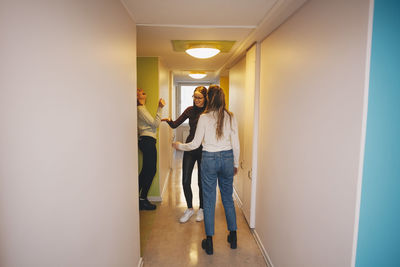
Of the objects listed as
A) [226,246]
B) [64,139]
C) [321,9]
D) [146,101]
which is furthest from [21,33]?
[146,101]

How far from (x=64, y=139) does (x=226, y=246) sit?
2.21m

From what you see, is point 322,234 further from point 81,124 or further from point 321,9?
point 81,124

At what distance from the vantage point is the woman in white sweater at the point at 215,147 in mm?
2357

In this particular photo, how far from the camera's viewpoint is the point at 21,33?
0.69 metres

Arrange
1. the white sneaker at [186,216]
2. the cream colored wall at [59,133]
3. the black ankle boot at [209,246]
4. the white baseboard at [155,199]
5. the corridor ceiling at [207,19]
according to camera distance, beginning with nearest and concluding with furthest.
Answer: the cream colored wall at [59,133]
the corridor ceiling at [207,19]
the black ankle boot at [209,246]
the white sneaker at [186,216]
the white baseboard at [155,199]

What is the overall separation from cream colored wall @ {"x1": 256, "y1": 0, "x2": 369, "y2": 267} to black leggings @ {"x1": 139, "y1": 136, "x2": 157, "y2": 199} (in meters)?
1.72

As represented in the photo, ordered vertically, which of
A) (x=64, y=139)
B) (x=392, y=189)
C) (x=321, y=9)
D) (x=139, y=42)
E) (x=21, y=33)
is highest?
(x=139, y=42)

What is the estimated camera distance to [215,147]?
2.36 meters

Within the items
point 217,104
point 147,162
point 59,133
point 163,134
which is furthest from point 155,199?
point 59,133

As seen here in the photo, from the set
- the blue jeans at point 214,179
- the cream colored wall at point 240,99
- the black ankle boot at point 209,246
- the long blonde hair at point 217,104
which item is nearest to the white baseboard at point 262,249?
the blue jeans at point 214,179

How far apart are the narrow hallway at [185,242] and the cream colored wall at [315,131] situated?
0.37 meters

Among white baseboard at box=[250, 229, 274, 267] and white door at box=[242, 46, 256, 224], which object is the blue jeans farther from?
white door at box=[242, 46, 256, 224]

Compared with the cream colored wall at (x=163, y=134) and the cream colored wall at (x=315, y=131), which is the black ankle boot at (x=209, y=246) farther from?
the cream colored wall at (x=163, y=134)

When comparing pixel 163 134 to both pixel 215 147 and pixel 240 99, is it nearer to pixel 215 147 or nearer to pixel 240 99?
pixel 240 99
